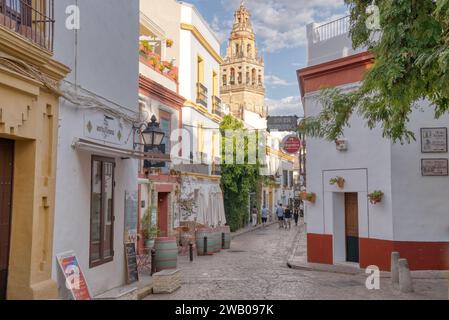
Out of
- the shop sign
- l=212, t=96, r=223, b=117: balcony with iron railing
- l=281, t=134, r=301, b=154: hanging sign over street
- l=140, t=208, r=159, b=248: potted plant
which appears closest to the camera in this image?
the shop sign

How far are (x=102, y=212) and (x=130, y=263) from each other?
5.55ft

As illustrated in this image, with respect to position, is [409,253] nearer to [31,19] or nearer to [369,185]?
[369,185]

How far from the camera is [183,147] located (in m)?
21.7

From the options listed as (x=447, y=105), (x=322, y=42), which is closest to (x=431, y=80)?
(x=447, y=105)

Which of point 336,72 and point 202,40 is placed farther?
point 202,40

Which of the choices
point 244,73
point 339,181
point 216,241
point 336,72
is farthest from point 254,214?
point 244,73

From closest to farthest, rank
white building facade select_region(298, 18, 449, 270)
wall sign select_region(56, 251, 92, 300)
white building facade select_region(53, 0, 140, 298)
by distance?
wall sign select_region(56, 251, 92, 300) → white building facade select_region(53, 0, 140, 298) → white building facade select_region(298, 18, 449, 270)

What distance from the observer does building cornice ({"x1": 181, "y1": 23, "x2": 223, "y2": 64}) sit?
868 inches

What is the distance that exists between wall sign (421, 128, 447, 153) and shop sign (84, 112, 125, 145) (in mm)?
7571

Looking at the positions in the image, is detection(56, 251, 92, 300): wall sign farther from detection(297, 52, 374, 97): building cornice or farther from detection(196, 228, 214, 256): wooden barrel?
detection(196, 228, 214, 256): wooden barrel

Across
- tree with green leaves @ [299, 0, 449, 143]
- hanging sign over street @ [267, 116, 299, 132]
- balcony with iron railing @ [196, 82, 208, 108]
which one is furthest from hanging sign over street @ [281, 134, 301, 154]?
tree with green leaves @ [299, 0, 449, 143]

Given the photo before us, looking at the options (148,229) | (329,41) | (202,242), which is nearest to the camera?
(329,41)

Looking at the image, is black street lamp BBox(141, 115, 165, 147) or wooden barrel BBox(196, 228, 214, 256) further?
wooden barrel BBox(196, 228, 214, 256)

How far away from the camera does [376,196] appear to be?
13094 mm
